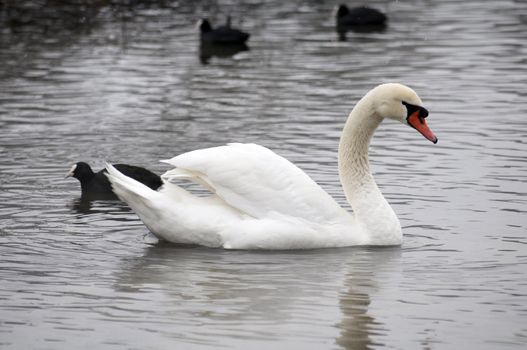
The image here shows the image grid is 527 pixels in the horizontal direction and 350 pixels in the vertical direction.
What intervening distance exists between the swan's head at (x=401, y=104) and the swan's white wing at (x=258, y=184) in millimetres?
947

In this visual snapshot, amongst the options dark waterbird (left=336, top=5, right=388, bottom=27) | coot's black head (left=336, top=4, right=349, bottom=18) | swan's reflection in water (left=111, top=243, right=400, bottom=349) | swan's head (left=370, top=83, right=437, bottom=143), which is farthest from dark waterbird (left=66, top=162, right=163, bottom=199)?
coot's black head (left=336, top=4, right=349, bottom=18)

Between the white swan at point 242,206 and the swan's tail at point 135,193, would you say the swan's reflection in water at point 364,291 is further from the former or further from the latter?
the swan's tail at point 135,193

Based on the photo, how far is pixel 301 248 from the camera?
33.0ft

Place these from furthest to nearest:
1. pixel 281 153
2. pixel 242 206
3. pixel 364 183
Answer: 1. pixel 281 153
2. pixel 364 183
3. pixel 242 206

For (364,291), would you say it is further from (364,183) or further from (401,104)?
(401,104)

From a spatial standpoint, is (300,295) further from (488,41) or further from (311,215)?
(488,41)

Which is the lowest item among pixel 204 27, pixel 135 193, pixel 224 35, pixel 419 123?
pixel 224 35

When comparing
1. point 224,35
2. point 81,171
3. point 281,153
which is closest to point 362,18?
point 224,35

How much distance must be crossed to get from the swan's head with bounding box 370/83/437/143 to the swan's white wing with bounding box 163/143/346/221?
0.95 m

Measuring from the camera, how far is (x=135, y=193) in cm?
984

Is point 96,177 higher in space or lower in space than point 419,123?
lower

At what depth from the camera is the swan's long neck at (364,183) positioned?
402 inches

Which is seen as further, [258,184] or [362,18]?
[362,18]

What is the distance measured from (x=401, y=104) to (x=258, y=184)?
1.33 metres
